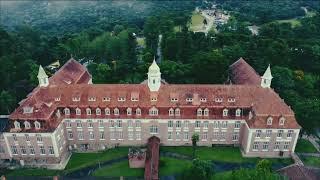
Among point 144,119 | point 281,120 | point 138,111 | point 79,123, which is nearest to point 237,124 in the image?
point 281,120

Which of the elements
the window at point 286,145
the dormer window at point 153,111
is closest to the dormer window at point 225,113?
the window at point 286,145

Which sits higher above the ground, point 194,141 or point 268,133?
point 268,133

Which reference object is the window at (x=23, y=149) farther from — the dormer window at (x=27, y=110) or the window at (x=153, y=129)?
the window at (x=153, y=129)

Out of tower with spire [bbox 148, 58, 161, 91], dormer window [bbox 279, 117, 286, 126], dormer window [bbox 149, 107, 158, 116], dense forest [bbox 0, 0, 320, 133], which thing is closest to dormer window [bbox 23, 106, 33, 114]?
dense forest [bbox 0, 0, 320, 133]

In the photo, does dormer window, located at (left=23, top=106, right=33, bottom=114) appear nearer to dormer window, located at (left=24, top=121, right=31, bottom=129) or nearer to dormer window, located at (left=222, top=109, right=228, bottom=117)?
dormer window, located at (left=24, top=121, right=31, bottom=129)

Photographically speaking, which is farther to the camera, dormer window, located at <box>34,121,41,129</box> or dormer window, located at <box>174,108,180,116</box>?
dormer window, located at <box>174,108,180,116</box>

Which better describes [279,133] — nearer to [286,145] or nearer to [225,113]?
[286,145]
